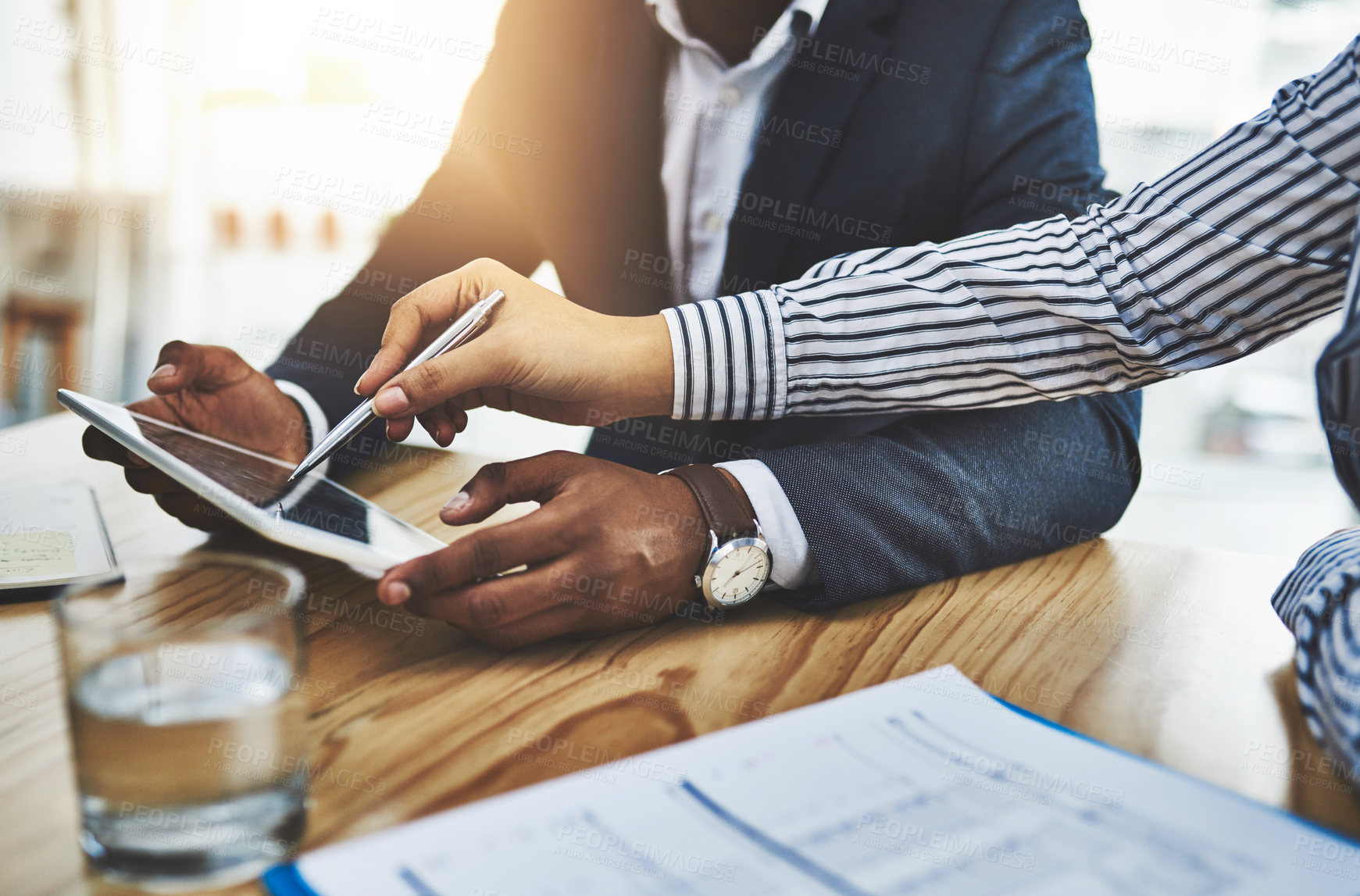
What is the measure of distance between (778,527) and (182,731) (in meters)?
0.37

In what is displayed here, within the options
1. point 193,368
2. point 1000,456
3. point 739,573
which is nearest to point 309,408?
point 193,368

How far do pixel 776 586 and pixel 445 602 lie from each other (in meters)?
0.21

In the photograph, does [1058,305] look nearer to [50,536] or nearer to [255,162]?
[50,536]

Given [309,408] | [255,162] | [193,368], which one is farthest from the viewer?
[255,162]

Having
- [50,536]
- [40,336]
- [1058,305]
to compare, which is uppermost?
[1058,305]

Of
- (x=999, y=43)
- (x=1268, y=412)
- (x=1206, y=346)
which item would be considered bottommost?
(x=1268, y=412)

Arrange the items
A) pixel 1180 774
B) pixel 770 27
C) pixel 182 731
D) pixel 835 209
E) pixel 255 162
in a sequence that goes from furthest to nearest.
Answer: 1. pixel 255 162
2. pixel 770 27
3. pixel 835 209
4. pixel 1180 774
5. pixel 182 731

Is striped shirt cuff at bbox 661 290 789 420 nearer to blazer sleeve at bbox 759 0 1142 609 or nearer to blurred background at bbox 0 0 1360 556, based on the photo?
blazer sleeve at bbox 759 0 1142 609

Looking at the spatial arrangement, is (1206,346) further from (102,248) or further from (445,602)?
(102,248)

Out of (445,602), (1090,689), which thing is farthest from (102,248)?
(1090,689)

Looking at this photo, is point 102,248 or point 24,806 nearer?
point 24,806

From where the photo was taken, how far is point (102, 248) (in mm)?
3242

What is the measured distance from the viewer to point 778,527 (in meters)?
0.58

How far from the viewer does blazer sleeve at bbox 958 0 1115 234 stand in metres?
0.88
